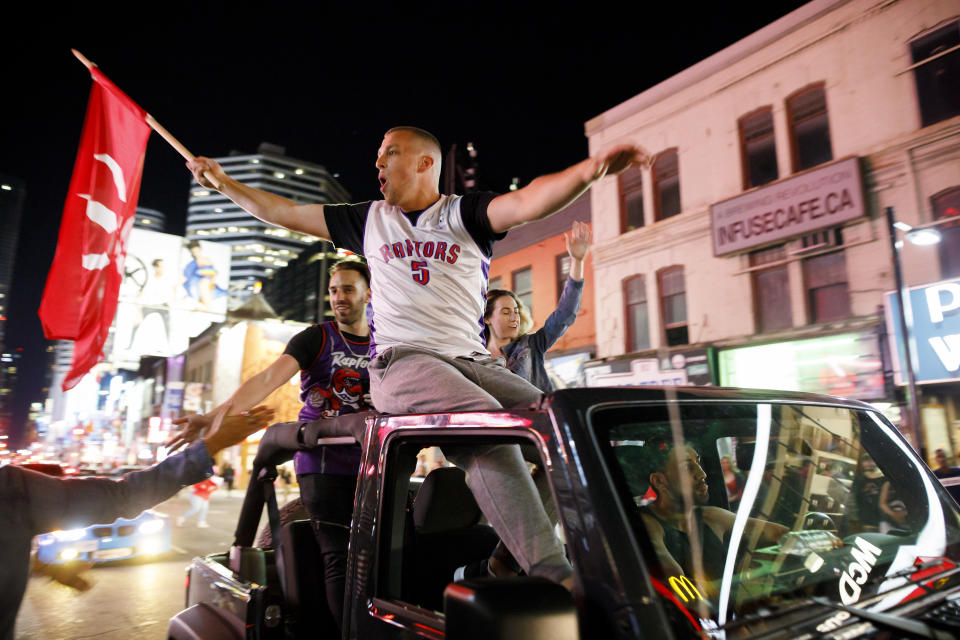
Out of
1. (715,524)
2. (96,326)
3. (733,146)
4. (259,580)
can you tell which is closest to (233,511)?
(96,326)

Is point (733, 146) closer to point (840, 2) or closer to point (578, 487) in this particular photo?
point (840, 2)

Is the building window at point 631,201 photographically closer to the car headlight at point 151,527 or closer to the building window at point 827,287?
the building window at point 827,287

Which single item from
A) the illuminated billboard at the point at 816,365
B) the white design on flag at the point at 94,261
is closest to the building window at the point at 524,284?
the illuminated billboard at the point at 816,365

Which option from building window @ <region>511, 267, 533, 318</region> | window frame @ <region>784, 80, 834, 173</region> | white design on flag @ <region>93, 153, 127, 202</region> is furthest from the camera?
building window @ <region>511, 267, 533, 318</region>

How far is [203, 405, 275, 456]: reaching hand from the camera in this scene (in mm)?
2607

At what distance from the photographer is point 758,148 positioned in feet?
46.7

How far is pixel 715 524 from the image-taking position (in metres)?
1.82

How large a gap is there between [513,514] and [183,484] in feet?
6.26

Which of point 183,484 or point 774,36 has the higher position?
point 774,36

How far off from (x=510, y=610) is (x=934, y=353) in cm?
1287

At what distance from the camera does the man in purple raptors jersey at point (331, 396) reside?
2.33 m

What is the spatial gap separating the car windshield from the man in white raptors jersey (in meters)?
0.30

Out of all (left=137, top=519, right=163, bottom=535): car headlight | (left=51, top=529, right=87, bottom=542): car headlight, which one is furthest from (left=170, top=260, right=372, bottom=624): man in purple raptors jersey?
(left=137, top=519, right=163, bottom=535): car headlight

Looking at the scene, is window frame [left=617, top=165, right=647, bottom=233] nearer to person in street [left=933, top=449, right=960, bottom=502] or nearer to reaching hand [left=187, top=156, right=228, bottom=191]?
person in street [left=933, top=449, right=960, bottom=502]
